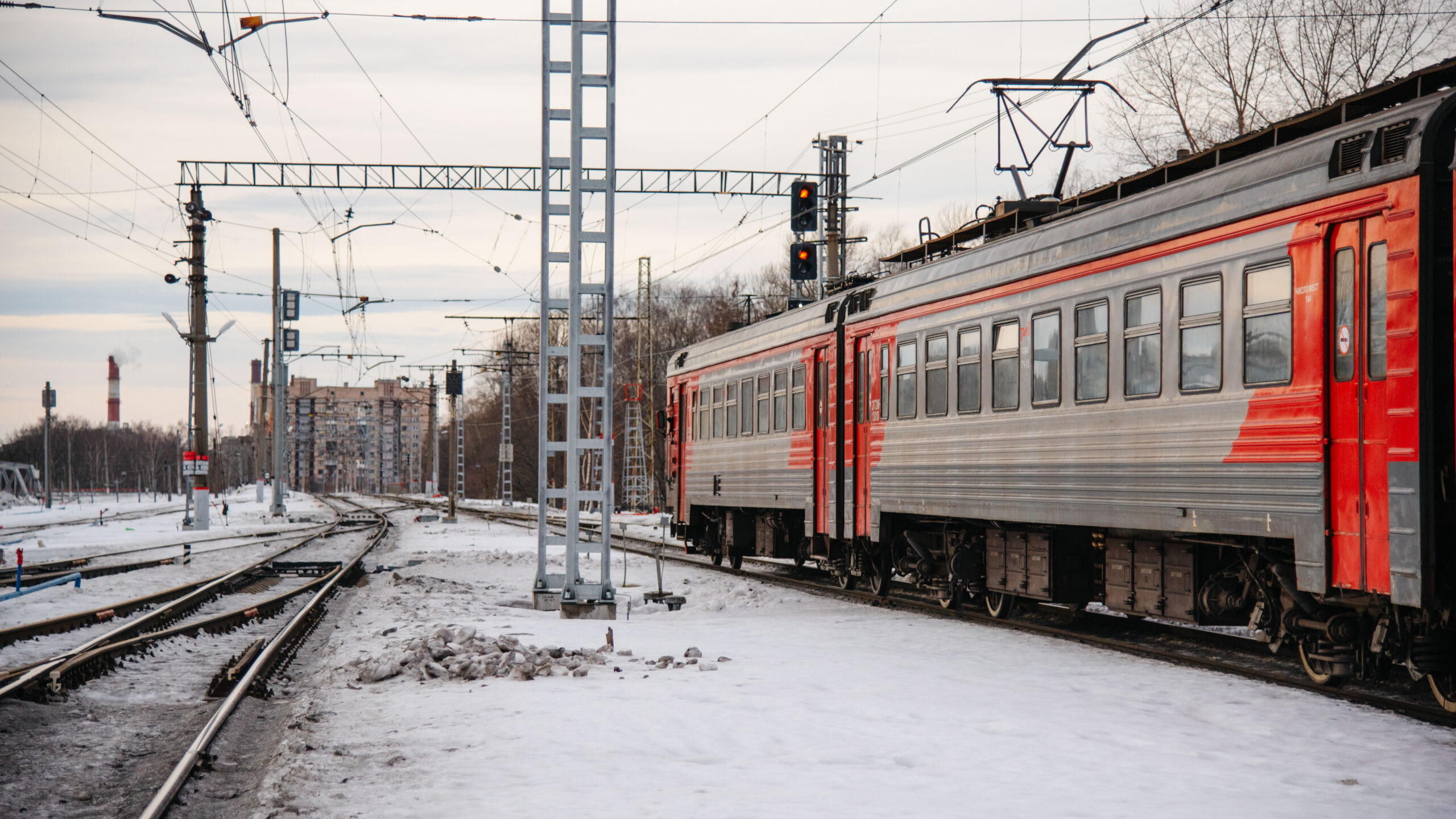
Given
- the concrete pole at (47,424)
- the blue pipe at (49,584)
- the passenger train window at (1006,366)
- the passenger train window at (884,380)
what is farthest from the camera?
the concrete pole at (47,424)

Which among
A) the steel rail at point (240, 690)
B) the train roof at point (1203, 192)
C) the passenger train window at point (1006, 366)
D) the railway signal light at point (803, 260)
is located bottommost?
the steel rail at point (240, 690)

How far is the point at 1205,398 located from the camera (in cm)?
984

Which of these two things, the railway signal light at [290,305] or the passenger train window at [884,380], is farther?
the railway signal light at [290,305]

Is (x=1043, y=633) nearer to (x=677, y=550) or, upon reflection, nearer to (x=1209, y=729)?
(x=1209, y=729)

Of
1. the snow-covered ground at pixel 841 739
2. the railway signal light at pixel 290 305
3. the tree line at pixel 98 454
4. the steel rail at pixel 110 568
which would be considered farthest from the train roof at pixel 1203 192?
the tree line at pixel 98 454

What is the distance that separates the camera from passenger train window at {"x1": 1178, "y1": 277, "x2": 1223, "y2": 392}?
9734 millimetres

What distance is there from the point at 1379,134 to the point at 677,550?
2209cm

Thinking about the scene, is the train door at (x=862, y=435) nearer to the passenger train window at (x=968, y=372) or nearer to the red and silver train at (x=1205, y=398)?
the red and silver train at (x=1205, y=398)

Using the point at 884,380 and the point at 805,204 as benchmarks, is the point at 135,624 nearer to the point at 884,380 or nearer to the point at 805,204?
the point at 884,380

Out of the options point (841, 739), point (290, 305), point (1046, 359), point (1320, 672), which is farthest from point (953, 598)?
point (290, 305)

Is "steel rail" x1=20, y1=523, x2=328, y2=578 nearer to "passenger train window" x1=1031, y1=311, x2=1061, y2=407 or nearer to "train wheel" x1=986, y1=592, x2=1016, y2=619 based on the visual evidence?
Answer: "train wheel" x1=986, y1=592, x2=1016, y2=619

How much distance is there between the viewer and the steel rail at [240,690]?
6809 mm

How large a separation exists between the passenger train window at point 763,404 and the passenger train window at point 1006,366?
675 cm

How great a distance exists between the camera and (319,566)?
2359 cm
